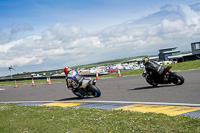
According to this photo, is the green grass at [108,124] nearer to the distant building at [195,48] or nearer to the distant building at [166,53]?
the distant building at [195,48]

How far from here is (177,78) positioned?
524 inches

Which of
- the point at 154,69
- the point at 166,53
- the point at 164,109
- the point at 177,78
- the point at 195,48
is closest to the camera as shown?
the point at 164,109

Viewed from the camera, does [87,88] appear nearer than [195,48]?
Yes

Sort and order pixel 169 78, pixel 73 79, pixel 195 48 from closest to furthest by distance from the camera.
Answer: pixel 73 79 < pixel 169 78 < pixel 195 48

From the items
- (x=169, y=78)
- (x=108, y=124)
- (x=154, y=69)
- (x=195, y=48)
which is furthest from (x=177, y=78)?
(x=195, y=48)

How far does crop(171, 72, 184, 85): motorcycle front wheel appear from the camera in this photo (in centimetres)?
1322

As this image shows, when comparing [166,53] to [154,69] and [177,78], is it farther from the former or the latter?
[177,78]

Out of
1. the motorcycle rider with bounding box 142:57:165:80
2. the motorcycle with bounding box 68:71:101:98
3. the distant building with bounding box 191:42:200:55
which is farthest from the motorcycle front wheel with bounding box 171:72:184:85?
the distant building with bounding box 191:42:200:55

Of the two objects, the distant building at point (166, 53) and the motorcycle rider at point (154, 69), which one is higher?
the distant building at point (166, 53)

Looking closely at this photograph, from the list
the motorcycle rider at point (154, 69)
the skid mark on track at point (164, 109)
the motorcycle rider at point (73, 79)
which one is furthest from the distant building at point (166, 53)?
the skid mark on track at point (164, 109)

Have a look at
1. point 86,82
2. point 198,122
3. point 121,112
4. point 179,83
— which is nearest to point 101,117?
point 121,112

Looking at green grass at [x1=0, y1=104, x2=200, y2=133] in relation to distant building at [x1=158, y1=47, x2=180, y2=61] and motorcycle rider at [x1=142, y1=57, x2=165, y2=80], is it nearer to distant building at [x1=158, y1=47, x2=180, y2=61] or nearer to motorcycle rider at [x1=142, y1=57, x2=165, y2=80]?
motorcycle rider at [x1=142, y1=57, x2=165, y2=80]

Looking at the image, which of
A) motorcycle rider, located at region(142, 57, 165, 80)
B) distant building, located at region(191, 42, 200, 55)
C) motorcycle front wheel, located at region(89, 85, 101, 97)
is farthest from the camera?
distant building, located at region(191, 42, 200, 55)

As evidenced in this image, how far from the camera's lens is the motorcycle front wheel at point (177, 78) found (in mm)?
13218
